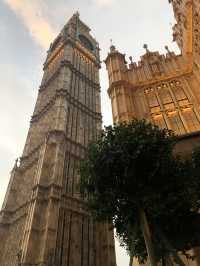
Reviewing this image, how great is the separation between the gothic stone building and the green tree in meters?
7.26

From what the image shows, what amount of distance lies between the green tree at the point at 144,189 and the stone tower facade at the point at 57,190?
331 cm

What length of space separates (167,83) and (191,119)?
5297 millimetres

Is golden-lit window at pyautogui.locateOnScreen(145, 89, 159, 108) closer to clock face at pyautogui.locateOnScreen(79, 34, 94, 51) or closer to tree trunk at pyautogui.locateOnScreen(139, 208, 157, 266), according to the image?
tree trunk at pyautogui.locateOnScreen(139, 208, 157, 266)

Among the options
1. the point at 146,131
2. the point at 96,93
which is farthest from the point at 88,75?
the point at 146,131

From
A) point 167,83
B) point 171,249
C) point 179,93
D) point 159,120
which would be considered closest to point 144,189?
point 171,249

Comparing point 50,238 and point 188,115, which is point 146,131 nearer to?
point 188,115

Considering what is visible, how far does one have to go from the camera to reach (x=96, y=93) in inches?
2216

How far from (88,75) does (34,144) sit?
22.1m

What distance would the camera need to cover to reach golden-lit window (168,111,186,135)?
65.4 feet

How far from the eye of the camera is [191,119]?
66.5 feet

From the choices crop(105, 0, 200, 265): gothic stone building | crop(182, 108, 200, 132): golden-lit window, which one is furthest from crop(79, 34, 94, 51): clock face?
crop(182, 108, 200, 132): golden-lit window

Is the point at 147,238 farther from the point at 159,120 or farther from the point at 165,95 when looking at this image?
the point at 165,95

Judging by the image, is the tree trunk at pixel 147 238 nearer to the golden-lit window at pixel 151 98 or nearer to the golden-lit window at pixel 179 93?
the golden-lit window at pixel 151 98

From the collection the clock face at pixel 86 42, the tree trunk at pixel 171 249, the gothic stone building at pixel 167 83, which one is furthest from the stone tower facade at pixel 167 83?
the clock face at pixel 86 42
